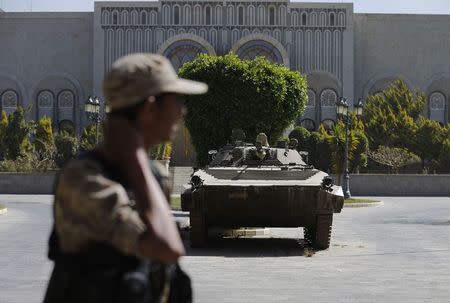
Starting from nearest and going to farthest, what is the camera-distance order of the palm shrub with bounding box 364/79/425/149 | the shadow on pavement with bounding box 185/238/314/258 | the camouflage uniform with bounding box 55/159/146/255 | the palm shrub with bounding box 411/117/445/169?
1. the camouflage uniform with bounding box 55/159/146/255
2. the shadow on pavement with bounding box 185/238/314/258
3. the palm shrub with bounding box 411/117/445/169
4. the palm shrub with bounding box 364/79/425/149

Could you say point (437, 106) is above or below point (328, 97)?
below

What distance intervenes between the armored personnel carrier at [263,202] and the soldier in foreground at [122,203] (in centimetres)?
1175

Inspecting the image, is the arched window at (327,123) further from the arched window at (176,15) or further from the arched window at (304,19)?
the arched window at (176,15)

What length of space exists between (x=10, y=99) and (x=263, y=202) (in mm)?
55391

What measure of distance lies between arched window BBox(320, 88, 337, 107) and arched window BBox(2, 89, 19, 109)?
69.2ft

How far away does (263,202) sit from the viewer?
14984 mm

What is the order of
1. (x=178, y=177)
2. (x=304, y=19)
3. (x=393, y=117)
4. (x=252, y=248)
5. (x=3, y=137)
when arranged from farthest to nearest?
(x=304, y=19) → (x=393, y=117) → (x=3, y=137) → (x=178, y=177) → (x=252, y=248)

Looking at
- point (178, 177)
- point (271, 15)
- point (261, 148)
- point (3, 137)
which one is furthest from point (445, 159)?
point (261, 148)

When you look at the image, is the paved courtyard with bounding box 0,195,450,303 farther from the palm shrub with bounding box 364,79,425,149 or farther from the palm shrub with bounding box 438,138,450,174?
the palm shrub with bounding box 364,79,425,149

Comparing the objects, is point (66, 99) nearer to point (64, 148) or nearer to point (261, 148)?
point (64, 148)

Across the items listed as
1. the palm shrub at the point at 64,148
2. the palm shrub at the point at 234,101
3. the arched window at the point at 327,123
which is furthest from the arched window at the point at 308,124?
the palm shrub at the point at 234,101

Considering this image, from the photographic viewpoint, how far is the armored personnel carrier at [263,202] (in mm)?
14969

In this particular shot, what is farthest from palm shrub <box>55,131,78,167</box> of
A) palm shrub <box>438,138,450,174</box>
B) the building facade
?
palm shrub <box>438,138,450,174</box>

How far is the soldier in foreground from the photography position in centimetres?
297
